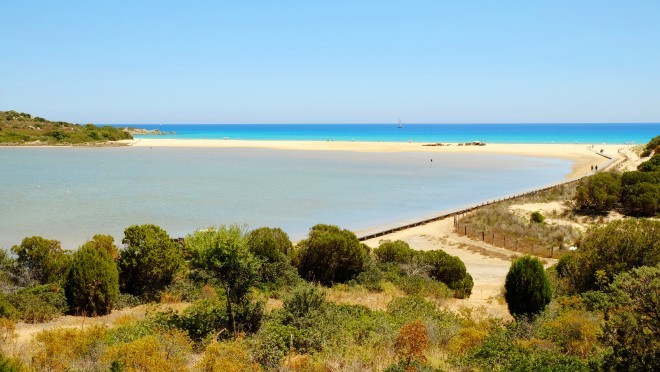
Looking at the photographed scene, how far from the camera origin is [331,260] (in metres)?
17.4

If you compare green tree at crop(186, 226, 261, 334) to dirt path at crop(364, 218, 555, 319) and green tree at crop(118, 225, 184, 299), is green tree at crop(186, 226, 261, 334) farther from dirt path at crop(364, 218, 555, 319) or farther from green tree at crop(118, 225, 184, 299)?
dirt path at crop(364, 218, 555, 319)

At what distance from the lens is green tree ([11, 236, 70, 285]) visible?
14.7 meters

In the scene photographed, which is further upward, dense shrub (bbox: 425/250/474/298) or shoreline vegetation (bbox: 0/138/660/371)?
shoreline vegetation (bbox: 0/138/660/371)

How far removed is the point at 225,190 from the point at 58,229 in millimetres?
16266

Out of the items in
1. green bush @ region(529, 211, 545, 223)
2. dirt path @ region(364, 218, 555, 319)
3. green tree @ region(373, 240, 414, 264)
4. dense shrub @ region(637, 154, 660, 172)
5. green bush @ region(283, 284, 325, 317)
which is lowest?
dirt path @ region(364, 218, 555, 319)

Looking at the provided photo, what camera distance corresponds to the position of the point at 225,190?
4050cm

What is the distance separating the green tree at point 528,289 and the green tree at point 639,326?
5685 mm

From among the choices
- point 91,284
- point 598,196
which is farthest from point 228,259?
point 598,196

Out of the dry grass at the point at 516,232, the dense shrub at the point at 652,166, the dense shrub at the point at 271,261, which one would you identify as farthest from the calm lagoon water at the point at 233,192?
the dense shrub at the point at 652,166

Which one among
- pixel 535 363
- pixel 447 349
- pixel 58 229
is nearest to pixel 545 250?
pixel 447 349

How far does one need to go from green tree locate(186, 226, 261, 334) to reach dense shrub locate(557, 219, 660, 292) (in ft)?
31.1

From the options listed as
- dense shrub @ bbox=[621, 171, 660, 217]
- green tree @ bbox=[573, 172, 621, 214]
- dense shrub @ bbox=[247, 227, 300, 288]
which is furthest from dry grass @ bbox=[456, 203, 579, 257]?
dense shrub @ bbox=[247, 227, 300, 288]

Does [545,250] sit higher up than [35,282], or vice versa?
[35,282]

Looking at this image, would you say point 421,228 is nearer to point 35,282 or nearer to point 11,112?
point 35,282
